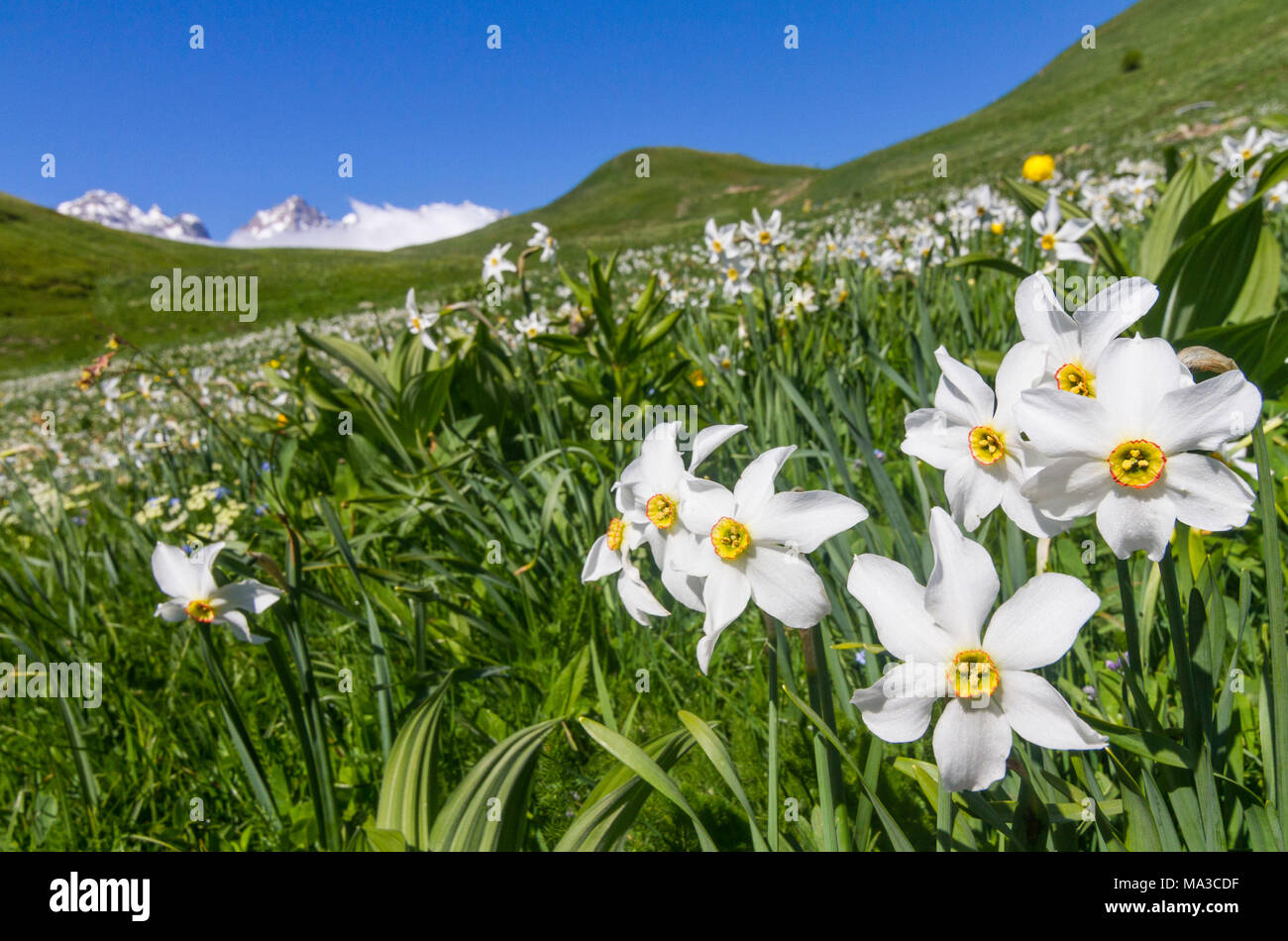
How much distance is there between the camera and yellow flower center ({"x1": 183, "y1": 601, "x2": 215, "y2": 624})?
128 centimetres

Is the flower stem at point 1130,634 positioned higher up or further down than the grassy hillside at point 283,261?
further down

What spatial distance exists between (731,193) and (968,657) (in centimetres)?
8078

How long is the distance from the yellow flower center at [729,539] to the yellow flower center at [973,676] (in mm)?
271

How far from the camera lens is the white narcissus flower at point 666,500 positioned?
3.17ft

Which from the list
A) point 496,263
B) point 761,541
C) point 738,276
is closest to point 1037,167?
point 738,276

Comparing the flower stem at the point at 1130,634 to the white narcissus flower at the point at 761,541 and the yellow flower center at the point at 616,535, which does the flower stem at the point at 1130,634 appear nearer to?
the white narcissus flower at the point at 761,541

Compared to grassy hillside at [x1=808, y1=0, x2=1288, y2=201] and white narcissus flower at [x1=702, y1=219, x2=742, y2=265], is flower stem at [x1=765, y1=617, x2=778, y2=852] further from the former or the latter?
grassy hillside at [x1=808, y1=0, x2=1288, y2=201]

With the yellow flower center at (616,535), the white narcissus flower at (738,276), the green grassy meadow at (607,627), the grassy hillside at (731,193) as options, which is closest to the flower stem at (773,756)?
the green grassy meadow at (607,627)

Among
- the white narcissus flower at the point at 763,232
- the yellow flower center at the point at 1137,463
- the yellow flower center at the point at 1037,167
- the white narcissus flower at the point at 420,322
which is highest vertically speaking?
the yellow flower center at the point at 1037,167

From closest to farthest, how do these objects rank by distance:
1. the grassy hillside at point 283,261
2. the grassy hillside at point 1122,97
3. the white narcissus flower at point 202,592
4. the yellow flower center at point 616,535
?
the yellow flower center at point 616,535 < the white narcissus flower at point 202,592 < the grassy hillside at point 1122,97 < the grassy hillside at point 283,261

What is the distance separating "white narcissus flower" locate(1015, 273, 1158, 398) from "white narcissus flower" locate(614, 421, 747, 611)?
376 millimetres
